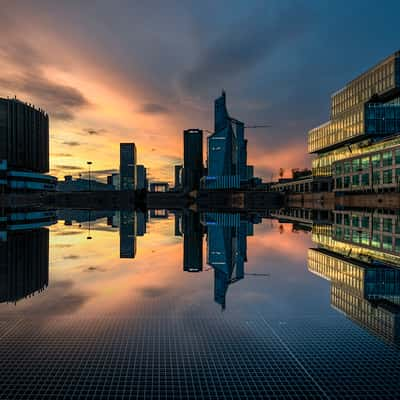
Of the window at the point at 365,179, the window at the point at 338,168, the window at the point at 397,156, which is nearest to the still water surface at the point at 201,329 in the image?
the window at the point at 397,156

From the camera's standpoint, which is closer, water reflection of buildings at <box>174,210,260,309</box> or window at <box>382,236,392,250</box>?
water reflection of buildings at <box>174,210,260,309</box>

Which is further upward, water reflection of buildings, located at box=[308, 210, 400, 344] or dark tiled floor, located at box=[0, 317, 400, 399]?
water reflection of buildings, located at box=[308, 210, 400, 344]

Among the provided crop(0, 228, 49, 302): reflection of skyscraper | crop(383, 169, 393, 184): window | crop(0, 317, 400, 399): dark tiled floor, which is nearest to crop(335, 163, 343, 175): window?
crop(383, 169, 393, 184): window

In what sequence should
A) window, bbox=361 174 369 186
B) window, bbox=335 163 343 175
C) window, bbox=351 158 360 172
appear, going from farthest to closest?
window, bbox=335 163 343 175 < window, bbox=351 158 360 172 < window, bbox=361 174 369 186

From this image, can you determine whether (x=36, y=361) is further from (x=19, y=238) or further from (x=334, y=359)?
(x=19, y=238)

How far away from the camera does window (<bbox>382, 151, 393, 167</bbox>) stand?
321 ft

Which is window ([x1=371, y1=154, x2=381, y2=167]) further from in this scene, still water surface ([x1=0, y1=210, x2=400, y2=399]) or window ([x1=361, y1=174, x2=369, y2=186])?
still water surface ([x1=0, y1=210, x2=400, y2=399])

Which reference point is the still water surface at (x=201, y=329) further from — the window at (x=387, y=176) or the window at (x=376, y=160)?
the window at (x=376, y=160)

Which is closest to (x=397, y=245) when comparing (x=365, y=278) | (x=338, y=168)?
(x=365, y=278)

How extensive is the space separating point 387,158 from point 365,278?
95.3 metres

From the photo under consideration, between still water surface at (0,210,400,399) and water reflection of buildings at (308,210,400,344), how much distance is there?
77 mm

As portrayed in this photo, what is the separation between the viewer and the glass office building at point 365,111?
141750 millimetres

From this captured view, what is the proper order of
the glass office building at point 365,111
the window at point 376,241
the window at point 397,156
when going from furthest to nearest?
the glass office building at point 365,111, the window at point 397,156, the window at point 376,241

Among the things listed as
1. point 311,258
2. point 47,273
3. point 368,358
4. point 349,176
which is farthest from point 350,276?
point 349,176
